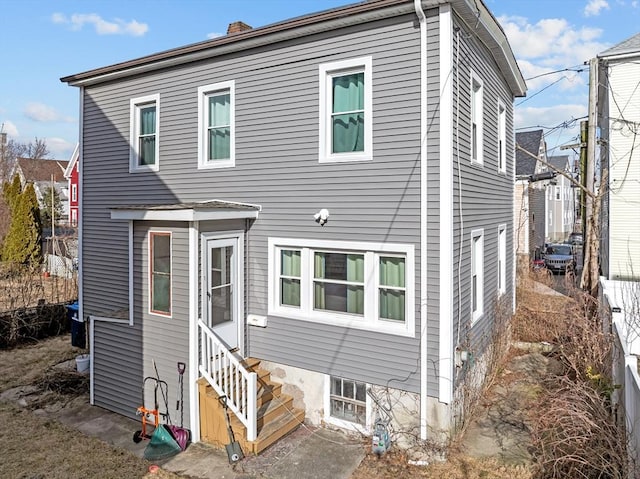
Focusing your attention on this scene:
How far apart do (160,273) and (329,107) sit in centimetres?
393

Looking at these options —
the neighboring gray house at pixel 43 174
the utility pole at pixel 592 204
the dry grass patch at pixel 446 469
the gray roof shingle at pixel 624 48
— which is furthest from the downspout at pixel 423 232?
the neighboring gray house at pixel 43 174

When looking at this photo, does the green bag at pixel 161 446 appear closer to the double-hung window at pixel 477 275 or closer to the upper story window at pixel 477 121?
the double-hung window at pixel 477 275

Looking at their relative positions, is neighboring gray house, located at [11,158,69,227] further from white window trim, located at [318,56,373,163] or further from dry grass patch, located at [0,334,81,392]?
white window trim, located at [318,56,373,163]

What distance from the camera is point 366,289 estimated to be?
675 cm

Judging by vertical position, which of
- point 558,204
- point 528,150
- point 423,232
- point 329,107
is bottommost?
point 423,232

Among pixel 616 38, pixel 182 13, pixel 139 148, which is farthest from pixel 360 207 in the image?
→ pixel 616 38

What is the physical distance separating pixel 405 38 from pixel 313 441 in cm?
620

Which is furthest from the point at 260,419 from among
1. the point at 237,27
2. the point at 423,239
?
the point at 237,27

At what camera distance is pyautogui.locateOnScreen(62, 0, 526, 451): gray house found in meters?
6.20

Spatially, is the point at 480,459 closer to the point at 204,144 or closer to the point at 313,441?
the point at 313,441

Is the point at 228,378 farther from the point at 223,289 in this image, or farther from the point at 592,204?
the point at 592,204

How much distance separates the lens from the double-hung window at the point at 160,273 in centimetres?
710

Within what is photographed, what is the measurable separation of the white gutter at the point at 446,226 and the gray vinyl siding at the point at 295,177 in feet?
0.56

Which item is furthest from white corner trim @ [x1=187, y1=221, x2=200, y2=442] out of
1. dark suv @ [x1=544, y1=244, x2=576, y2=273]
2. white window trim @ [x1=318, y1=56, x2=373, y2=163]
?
dark suv @ [x1=544, y1=244, x2=576, y2=273]
